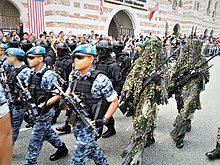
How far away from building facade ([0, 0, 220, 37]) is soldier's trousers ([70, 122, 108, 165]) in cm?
1247

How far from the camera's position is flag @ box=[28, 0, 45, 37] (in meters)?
11.8

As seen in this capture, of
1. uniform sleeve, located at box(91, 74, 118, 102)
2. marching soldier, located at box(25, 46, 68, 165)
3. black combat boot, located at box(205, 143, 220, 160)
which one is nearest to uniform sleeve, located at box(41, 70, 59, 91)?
marching soldier, located at box(25, 46, 68, 165)

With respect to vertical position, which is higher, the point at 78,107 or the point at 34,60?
the point at 34,60

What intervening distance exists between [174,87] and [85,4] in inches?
509

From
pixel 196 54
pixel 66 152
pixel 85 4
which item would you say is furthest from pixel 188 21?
pixel 66 152

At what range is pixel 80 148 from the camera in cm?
234

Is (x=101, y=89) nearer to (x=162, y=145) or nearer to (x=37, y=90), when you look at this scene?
(x=37, y=90)

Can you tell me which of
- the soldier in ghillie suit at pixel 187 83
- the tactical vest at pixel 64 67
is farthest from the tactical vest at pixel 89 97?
the tactical vest at pixel 64 67

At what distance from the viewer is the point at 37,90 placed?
283 centimetres

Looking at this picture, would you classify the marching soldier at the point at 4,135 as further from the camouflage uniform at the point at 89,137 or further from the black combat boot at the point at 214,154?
the black combat boot at the point at 214,154

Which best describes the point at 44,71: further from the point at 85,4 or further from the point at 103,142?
the point at 85,4

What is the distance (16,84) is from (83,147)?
61.1 inches

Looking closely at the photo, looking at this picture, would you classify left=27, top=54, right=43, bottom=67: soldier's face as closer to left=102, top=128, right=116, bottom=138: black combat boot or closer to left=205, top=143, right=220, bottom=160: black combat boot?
left=102, top=128, right=116, bottom=138: black combat boot

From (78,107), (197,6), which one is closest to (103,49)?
(78,107)
